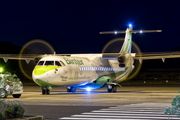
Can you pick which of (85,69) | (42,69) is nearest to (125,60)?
(85,69)

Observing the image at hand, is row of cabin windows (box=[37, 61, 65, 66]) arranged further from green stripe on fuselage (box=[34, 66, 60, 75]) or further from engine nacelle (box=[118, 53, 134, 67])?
engine nacelle (box=[118, 53, 134, 67])

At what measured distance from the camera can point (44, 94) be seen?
30.5 m

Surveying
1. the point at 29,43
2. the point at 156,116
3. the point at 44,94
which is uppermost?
the point at 29,43

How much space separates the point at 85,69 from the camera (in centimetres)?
3416

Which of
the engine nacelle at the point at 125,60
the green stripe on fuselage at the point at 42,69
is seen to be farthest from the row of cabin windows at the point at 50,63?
the engine nacelle at the point at 125,60

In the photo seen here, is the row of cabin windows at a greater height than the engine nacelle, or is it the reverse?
the engine nacelle

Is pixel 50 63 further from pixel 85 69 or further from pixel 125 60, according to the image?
pixel 125 60

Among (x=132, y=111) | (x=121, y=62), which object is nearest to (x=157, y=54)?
(x=121, y=62)

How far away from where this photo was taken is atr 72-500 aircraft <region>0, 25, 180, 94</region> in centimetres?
3003

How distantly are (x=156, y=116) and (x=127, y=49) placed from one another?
91.9ft

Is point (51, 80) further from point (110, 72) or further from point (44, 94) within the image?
point (110, 72)

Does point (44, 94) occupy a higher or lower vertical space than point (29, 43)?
lower

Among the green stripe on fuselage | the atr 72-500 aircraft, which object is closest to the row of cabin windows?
the atr 72-500 aircraft

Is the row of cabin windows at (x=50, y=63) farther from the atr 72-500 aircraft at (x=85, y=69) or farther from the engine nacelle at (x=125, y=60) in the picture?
the engine nacelle at (x=125, y=60)
